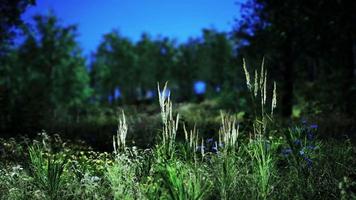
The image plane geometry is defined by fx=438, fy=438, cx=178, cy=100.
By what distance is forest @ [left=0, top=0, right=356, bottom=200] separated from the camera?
4852 millimetres

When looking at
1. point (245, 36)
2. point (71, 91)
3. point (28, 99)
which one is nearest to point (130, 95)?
point (71, 91)

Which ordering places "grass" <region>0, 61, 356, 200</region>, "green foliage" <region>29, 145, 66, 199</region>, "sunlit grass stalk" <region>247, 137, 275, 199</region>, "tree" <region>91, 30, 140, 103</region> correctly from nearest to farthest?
"grass" <region>0, 61, 356, 200</region> < "sunlit grass stalk" <region>247, 137, 275, 199</region> < "green foliage" <region>29, 145, 66, 199</region> < "tree" <region>91, 30, 140, 103</region>

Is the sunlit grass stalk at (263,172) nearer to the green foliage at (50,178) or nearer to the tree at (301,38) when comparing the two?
the green foliage at (50,178)

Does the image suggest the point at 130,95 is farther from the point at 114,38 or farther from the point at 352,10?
the point at 352,10

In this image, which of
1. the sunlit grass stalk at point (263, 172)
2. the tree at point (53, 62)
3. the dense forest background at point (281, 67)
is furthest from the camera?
the tree at point (53, 62)

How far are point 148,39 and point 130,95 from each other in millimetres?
8414

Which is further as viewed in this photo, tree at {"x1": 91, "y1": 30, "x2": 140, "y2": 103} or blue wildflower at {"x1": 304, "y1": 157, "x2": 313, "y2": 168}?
tree at {"x1": 91, "y1": 30, "x2": 140, "y2": 103}

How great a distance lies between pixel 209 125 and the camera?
12.1 m

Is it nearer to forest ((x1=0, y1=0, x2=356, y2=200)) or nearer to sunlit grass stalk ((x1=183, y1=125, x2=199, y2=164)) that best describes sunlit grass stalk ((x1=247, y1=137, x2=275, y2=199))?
forest ((x1=0, y1=0, x2=356, y2=200))

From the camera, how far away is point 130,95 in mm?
59969

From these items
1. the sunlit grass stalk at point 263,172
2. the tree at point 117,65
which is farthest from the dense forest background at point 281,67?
the tree at point 117,65

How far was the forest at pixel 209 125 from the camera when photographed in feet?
15.9

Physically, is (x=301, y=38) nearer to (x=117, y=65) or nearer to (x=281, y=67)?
(x=281, y=67)

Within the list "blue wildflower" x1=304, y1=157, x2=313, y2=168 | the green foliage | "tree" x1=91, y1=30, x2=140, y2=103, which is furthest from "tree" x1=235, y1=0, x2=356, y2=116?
"tree" x1=91, y1=30, x2=140, y2=103
